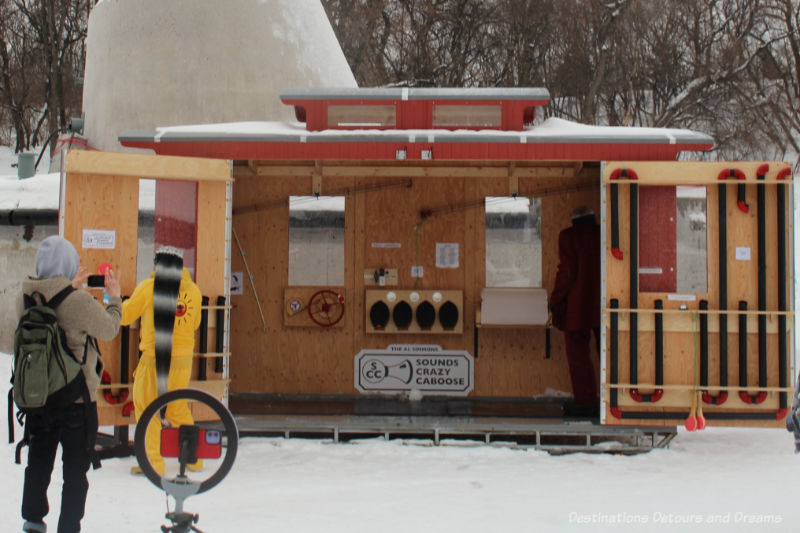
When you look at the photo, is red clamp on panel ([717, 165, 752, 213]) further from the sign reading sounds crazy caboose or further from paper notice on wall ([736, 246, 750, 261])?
the sign reading sounds crazy caboose

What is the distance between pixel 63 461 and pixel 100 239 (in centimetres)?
258

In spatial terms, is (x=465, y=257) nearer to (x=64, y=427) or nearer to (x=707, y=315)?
(x=707, y=315)

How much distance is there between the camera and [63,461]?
392cm

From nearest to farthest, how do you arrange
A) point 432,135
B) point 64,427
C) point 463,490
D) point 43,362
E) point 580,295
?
point 43,362 < point 64,427 < point 463,490 < point 432,135 < point 580,295

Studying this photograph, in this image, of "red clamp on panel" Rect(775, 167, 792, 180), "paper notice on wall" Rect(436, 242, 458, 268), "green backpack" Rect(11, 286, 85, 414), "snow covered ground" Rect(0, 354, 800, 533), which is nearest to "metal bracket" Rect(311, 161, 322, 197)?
"paper notice on wall" Rect(436, 242, 458, 268)

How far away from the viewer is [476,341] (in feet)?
26.6

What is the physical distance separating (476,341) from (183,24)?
7.31 m

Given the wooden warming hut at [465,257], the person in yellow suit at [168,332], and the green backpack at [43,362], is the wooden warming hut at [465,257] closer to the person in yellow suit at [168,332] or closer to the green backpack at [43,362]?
the person in yellow suit at [168,332]

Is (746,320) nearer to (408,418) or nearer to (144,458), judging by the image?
(408,418)

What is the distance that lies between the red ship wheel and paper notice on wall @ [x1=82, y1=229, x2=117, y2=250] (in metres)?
2.49

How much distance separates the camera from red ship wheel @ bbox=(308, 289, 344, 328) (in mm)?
8102

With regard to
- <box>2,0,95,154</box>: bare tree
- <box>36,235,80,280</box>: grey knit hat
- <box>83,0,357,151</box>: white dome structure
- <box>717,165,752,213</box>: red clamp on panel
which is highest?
<box>2,0,95,154</box>: bare tree

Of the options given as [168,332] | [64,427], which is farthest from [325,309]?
[64,427]

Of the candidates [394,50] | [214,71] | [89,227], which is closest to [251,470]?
[89,227]
